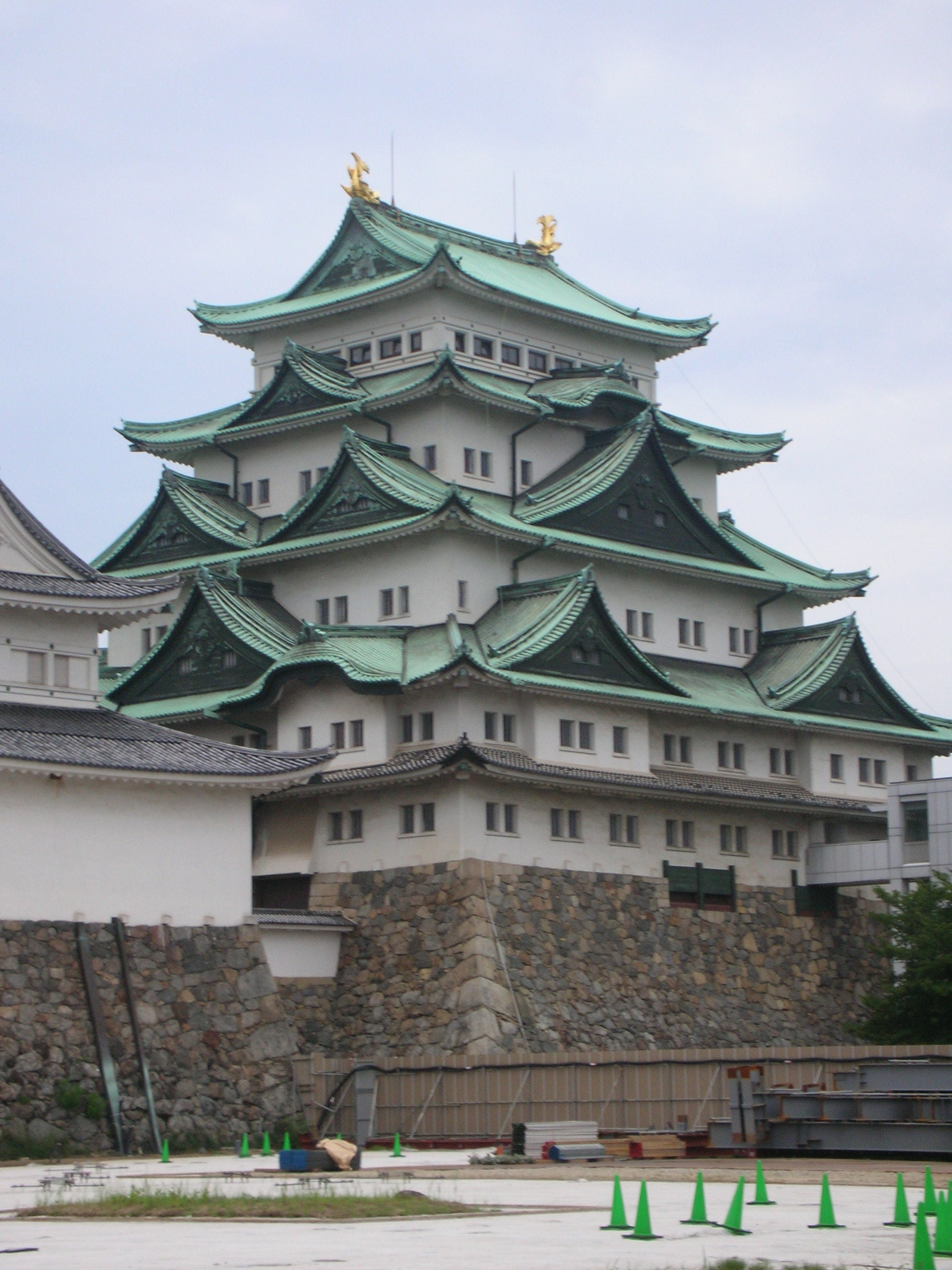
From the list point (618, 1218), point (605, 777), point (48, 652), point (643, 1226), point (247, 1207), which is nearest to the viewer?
point (643, 1226)

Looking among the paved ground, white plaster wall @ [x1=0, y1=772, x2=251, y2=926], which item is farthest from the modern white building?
the paved ground

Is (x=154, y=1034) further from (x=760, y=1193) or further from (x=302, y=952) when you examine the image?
(x=760, y=1193)

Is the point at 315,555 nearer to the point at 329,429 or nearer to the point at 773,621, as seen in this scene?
the point at 329,429

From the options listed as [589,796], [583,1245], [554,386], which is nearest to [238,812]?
[589,796]

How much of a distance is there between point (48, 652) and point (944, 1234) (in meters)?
29.4

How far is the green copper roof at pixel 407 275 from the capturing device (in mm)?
61406

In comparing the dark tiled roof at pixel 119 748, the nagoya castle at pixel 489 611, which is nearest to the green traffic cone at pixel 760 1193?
the dark tiled roof at pixel 119 748

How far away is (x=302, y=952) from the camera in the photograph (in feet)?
161

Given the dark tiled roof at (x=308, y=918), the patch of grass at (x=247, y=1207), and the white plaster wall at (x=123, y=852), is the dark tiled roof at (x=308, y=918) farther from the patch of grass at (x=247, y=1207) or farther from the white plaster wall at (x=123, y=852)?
the patch of grass at (x=247, y=1207)

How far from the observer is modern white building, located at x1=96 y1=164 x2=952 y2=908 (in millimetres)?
51406

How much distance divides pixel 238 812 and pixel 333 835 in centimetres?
770

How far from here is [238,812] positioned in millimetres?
44469

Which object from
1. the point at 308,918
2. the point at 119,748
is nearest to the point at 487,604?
the point at 308,918

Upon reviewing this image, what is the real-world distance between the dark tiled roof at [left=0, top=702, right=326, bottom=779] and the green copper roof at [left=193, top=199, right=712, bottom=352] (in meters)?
19.2
